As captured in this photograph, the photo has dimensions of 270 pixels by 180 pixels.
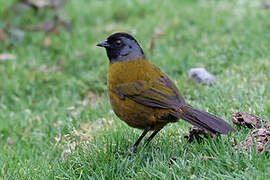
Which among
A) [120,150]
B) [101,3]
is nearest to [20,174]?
[120,150]

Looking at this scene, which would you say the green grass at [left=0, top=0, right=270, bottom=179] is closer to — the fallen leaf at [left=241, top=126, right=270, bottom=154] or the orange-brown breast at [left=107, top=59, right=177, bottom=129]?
the fallen leaf at [left=241, top=126, right=270, bottom=154]

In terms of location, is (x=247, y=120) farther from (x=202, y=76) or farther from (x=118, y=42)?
(x=202, y=76)

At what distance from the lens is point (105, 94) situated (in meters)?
6.17

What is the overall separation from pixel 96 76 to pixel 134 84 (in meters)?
2.66

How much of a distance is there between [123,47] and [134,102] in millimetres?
730

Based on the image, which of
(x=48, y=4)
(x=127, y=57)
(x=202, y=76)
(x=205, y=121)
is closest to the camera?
(x=205, y=121)

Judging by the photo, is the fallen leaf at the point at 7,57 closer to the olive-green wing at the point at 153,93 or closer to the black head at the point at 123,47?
the black head at the point at 123,47

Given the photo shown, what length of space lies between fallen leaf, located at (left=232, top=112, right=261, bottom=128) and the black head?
1.16m

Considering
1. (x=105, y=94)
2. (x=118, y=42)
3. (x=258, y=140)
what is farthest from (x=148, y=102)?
(x=105, y=94)

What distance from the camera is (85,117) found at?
17.6ft

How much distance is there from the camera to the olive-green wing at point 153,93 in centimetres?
392

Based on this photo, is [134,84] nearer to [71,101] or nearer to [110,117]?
[110,117]

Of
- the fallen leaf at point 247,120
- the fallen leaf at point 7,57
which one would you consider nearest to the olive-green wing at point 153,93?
the fallen leaf at point 247,120

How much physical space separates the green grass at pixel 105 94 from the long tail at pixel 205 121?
11cm
